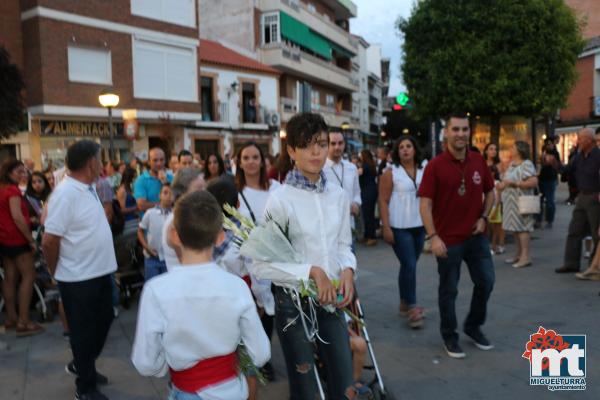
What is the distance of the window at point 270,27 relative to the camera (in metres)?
31.8

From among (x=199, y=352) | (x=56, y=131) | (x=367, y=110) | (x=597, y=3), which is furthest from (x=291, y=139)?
(x=367, y=110)

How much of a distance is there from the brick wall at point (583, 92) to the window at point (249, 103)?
17737 mm

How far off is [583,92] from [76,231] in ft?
107

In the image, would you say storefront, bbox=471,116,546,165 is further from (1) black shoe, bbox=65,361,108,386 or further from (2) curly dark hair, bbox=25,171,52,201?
→ (1) black shoe, bbox=65,361,108,386

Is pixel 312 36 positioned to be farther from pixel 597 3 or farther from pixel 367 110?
pixel 367 110

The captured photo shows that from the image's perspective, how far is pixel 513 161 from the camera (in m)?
8.41

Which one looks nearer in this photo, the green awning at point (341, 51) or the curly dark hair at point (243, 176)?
the curly dark hair at point (243, 176)

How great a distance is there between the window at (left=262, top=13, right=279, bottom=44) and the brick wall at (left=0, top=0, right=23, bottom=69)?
15744 millimetres

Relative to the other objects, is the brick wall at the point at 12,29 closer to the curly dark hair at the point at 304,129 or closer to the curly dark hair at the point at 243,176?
the curly dark hair at the point at 243,176

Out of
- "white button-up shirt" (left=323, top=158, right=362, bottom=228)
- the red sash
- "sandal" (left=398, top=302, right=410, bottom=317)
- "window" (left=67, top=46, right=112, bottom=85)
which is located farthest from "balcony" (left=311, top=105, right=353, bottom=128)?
the red sash

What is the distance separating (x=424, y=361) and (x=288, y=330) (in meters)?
2.17

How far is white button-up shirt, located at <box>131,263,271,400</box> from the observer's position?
7.15ft

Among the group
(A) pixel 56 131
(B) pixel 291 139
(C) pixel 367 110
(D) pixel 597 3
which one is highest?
(D) pixel 597 3

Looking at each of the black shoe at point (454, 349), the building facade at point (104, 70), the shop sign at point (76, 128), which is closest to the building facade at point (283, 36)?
the building facade at point (104, 70)
